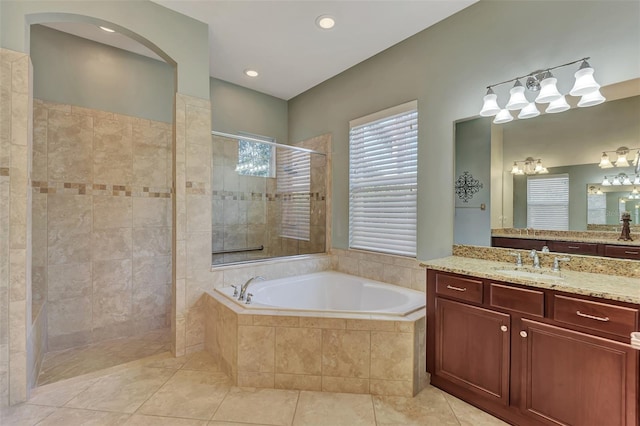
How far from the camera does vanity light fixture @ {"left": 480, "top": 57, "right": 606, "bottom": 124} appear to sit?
1711 millimetres

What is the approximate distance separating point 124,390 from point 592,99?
3.47 metres

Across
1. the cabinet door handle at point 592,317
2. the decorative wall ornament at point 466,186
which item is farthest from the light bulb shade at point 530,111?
the cabinet door handle at point 592,317

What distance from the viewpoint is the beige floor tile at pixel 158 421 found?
5.37 feet

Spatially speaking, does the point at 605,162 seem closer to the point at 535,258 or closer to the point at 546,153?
the point at 546,153

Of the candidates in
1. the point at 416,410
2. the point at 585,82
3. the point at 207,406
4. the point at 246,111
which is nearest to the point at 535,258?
the point at 585,82

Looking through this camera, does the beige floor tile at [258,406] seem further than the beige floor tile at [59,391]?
No

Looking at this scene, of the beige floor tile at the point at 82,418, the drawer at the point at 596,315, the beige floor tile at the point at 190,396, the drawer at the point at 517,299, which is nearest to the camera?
the drawer at the point at 596,315

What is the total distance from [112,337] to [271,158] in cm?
248

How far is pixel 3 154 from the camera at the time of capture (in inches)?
68.4

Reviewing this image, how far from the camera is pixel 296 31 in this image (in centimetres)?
260

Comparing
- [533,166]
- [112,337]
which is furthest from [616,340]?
[112,337]

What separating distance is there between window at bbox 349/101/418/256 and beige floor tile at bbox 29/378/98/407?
254 cm

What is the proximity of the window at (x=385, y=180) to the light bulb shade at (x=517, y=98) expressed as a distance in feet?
2.68

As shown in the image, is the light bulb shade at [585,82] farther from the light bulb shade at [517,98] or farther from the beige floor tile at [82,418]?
the beige floor tile at [82,418]
